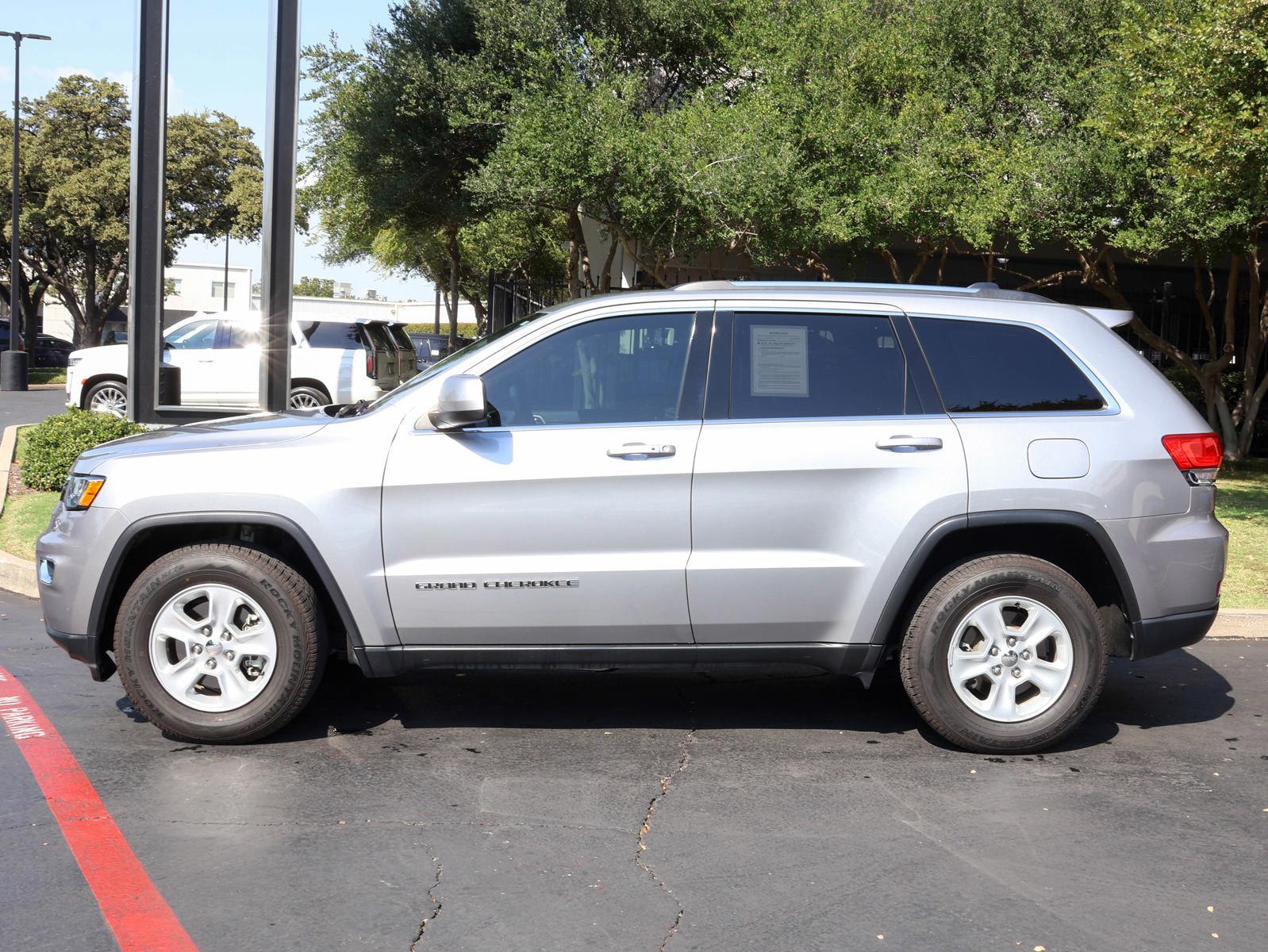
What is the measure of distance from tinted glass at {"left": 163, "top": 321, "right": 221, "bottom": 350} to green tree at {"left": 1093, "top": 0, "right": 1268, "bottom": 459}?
1203 cm

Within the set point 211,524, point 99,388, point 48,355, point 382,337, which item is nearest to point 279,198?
point 211,524

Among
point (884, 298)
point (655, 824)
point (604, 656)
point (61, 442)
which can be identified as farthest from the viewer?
point (61, 442)

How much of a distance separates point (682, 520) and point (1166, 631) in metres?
2.06

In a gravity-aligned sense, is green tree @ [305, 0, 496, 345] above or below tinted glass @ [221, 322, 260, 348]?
above

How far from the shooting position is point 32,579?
8484 millimetres

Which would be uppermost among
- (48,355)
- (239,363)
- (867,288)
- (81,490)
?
(48,355)

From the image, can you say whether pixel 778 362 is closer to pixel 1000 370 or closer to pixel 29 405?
pixel 1000 370

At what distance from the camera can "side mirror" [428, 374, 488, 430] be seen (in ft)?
15.9

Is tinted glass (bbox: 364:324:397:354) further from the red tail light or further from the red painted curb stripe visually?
the red tail light

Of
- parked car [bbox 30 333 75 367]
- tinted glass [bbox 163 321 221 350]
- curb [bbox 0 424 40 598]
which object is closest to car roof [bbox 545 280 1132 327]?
curb [bbox 0 424 40 598]

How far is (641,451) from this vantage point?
500cm

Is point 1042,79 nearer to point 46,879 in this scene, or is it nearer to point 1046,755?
point 1046,755

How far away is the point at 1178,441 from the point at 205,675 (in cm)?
409

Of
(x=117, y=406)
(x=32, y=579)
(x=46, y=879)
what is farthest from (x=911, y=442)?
(x=117, y=406)
